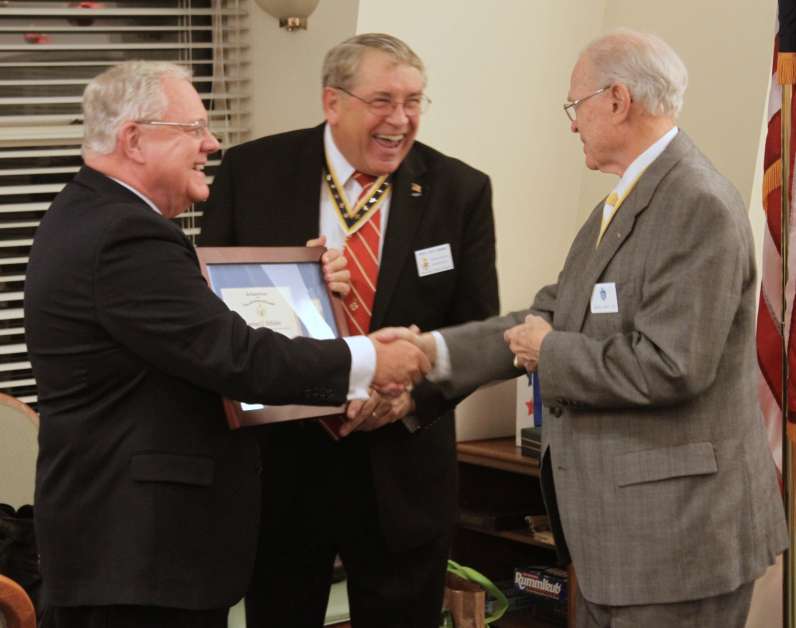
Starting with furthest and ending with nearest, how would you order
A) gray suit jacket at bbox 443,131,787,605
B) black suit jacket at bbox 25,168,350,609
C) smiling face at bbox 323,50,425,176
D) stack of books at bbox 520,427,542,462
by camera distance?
stack of books at bbox 520,427,542,462
smiling face at bbox 323,50,425,176
gray suit jacket at bbox 443,131,787,605
black suit jacket at bbox 25,168,350,609

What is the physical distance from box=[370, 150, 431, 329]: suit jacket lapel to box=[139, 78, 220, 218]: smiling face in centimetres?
55

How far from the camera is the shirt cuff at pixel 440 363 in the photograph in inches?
109

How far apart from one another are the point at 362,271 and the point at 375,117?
0.36 metres

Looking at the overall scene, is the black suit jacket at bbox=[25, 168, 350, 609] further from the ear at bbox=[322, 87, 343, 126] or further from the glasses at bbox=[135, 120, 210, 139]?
the ear at bbox=[322, 87, 343, 126]

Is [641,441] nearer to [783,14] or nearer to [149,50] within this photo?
[783,14]

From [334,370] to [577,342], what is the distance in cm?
50

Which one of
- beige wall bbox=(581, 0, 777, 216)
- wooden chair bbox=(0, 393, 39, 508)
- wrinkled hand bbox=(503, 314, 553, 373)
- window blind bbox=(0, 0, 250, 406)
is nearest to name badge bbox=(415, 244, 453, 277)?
wrinkled hand bbox=(503, 314, 553, 373)

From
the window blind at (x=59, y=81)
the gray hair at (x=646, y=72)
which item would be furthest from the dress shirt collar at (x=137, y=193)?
the window blind at (x=59, y=81)

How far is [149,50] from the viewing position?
4477 millimetres

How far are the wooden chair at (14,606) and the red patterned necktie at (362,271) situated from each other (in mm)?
930

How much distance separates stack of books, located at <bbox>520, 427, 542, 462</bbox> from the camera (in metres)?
4.16

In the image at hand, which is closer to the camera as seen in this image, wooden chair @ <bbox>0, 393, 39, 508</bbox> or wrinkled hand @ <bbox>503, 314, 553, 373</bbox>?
wrinkled hand @ <bbox>503, 314, 553, 373</bbox>

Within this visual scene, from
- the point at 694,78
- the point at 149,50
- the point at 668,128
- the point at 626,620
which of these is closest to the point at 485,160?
the point at 694,78

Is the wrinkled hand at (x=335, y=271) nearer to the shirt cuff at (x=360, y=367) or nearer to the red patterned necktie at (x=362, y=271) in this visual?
the red patterned necktie at (x=362, y=271)
